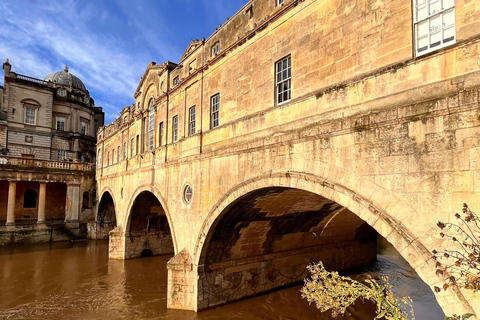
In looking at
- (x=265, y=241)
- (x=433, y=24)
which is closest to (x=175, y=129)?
(x=265, y=241)

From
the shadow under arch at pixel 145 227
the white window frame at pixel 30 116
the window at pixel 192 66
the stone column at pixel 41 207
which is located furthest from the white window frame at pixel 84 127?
the window at pixel 192 66

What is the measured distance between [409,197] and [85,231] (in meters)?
28.1

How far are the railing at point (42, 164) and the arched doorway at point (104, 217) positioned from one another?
456cm

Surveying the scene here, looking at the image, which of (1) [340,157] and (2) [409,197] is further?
(1) [340,157]

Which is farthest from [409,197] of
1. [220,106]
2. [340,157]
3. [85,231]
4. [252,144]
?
[85,231]

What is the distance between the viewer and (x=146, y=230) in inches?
776

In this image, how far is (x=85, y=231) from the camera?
2702 centimetres

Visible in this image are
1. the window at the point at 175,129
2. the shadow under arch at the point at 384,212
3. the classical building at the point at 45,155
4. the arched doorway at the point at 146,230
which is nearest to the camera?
the shadow under arch at the point at 384,212

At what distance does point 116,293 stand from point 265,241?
717cm

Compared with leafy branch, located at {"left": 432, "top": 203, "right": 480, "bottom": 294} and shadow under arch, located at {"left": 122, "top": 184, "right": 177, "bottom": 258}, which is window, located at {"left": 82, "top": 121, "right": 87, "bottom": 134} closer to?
shadow under arch, located at {"left": 122, "top": 184, "right": 177, "bottom": 258}

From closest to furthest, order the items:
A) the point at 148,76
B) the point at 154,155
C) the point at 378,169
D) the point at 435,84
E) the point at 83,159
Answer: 1. the point at 435,84
2. the point at 378,169
3. the point at 154,155
4. the point at 148,76
5. the point at 83,159

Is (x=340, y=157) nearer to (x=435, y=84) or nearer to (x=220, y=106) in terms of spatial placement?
(x=435, y=84)

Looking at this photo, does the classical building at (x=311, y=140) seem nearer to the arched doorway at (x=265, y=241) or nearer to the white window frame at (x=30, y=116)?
the arched doorway at (x=265, y=241)

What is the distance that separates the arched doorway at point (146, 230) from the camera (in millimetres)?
18422
